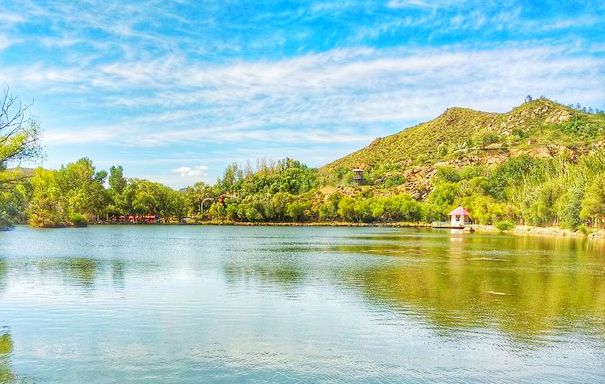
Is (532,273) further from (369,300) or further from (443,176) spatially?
(443,176)

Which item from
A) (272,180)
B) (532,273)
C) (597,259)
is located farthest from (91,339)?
(272,180)

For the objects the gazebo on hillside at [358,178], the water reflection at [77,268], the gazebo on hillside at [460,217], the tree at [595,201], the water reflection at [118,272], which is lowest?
the water reflection at [118,272]

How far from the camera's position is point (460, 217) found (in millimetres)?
123625

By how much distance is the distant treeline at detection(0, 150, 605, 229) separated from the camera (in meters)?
107

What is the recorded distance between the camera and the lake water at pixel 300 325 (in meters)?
13.3

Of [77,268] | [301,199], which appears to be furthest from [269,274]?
[301,199]

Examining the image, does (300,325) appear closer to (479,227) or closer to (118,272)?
(118,272)

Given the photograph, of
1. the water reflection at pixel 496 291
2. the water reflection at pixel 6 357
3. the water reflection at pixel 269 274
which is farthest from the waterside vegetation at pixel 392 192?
the water reflection at pixel 6 357

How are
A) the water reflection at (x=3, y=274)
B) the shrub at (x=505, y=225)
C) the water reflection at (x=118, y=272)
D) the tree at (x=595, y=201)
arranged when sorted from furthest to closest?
the shrub at (x=505, y=225) < the tree at (x=595, y=201) < the water reflection at (x=118, y=272) < the water reflection at (x=3, y=274)

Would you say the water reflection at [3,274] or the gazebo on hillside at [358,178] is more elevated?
the gazebo on hillside at [358,178]

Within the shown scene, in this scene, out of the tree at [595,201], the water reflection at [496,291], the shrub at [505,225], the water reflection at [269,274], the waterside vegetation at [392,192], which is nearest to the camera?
the water reflection at [496,291]

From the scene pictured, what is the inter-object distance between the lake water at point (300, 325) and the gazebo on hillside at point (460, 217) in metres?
89.5

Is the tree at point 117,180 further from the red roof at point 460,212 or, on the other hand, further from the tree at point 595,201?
the tree at point 595,201

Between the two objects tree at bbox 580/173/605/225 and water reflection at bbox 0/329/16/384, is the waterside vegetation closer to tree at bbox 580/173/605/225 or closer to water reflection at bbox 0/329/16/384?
tree at bbox 580/173/605/225
